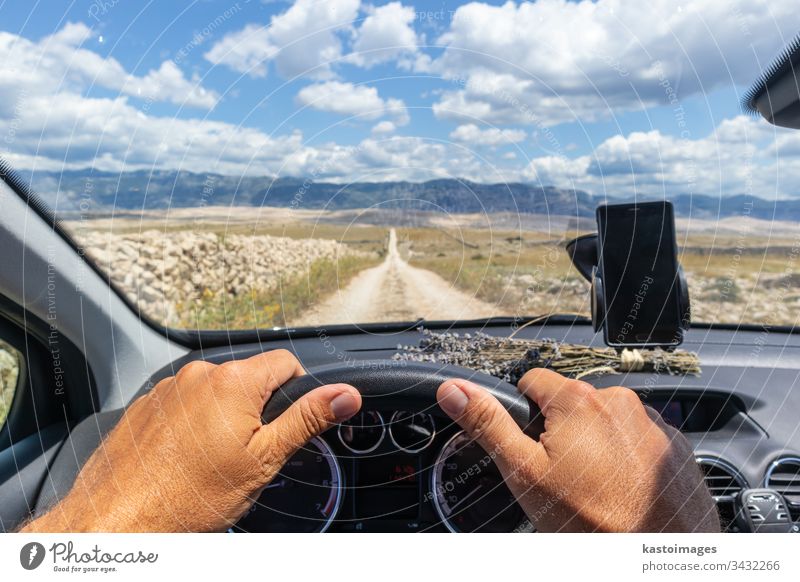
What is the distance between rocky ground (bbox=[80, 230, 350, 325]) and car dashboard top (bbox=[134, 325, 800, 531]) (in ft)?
1.42

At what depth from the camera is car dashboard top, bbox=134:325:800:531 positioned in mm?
1686

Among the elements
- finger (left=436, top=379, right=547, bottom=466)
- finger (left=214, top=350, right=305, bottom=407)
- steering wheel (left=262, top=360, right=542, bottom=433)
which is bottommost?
finger (left=436, top=379, right=547, bottom=466)

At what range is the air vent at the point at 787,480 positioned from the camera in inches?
80.8

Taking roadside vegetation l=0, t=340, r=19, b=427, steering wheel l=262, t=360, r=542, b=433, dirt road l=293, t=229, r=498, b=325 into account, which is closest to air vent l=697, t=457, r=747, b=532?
steering wheel l=262, t=360, r=542, b=433

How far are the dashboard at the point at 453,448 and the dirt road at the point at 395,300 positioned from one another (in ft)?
0.71

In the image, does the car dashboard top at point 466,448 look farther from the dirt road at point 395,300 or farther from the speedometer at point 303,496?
the dirt road at point 395,300

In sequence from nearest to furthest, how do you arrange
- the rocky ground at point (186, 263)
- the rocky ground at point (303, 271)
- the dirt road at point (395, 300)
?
the rocky ground at point (303, 271), the rocky ground at point (186, 263), the dirt road at point (395, 300)

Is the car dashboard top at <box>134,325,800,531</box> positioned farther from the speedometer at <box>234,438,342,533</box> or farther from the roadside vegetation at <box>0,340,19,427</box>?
the roadside vegetation at <box>0,340,19,427</box>

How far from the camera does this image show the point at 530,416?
→ 1.44 meters

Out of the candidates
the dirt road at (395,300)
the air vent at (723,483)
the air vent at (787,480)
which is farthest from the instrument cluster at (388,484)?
the dirt road at (395,300)

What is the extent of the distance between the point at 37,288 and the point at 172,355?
713 millimetres

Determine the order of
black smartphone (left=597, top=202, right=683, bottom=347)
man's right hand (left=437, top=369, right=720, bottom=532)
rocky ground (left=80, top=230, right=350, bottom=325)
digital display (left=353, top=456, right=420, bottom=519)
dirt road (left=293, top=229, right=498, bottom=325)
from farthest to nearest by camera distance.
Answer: dirt road (left=293, top=229, right=498, bottom=325) < rocky ground (left=80, top=230, right=350, bottom=325) < black smartphone (left=597, top=202, right=683, bottom=347) < digital display (left=353, top=456, right=420, bottom=519) < man's right hand (left=437, top=369, right=720, bottom=532)
